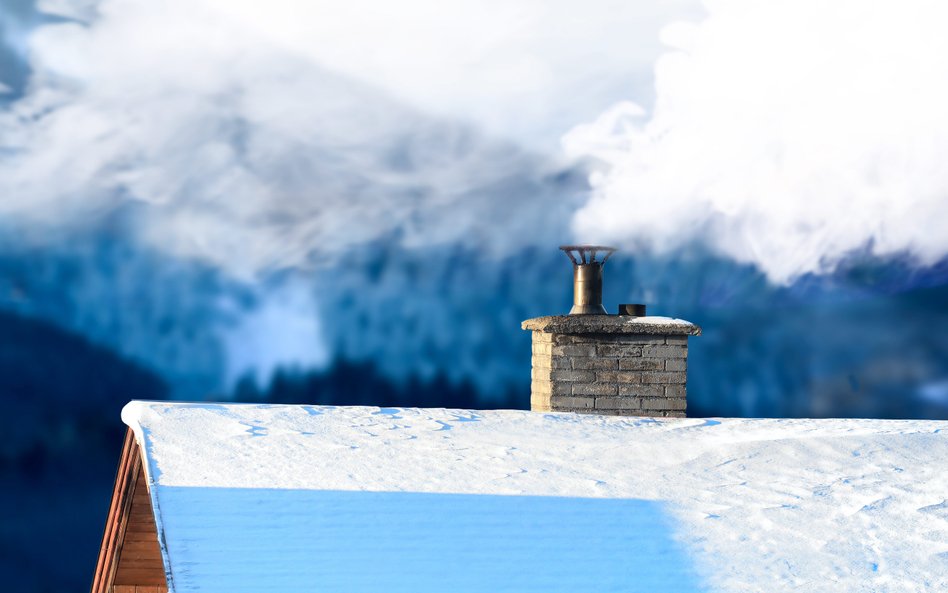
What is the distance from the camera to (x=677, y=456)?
638 centimetres

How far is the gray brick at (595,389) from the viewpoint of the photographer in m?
9.02

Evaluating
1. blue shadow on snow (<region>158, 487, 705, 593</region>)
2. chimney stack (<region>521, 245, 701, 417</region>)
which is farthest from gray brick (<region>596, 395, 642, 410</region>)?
blue shadow on snow (<region>158, 487, 705, 593</region>)

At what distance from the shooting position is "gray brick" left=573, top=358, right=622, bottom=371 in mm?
9023

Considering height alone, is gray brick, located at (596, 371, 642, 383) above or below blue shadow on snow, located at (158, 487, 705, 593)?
above

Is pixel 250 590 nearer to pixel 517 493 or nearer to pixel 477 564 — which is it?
pixel 477 564

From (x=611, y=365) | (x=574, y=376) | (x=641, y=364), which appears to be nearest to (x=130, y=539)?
(x=574, y=376)

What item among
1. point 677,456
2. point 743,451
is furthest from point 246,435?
point 743,451

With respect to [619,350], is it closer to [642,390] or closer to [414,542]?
[642,390]

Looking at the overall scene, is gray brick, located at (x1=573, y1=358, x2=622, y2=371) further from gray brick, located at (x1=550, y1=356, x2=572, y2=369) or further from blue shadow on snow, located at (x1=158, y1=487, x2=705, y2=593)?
blue shadow on snow, located at (x1=158, y1=487, x2=705, y2=593)

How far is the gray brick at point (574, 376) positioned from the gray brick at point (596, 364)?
4cm

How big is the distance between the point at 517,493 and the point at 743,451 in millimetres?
1681

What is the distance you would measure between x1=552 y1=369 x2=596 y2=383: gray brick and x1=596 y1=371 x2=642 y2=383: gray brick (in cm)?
6

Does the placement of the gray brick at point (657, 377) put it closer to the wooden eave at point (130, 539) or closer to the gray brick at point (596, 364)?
the gray brick at point (596, 364)

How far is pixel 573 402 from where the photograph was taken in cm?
901
